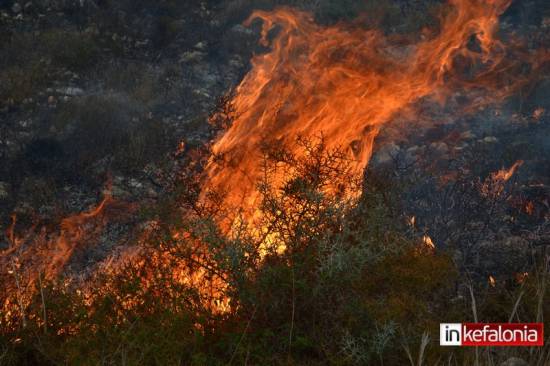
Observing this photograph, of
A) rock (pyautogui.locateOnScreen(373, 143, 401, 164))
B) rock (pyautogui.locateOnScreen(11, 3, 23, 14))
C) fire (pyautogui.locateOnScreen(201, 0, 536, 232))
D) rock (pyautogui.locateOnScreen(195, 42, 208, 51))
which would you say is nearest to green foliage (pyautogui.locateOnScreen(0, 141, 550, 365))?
fire (pyautogui.locateOnScreen(201, 0, 536, 232))

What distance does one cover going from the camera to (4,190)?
6.76m

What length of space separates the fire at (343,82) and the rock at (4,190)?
2524 mm

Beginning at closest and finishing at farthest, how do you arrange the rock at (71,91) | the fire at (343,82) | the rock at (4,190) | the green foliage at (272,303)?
the green foliage at (272,303)
the fire at (343,82)
the rock at (4,190)
the rock at (71,91)

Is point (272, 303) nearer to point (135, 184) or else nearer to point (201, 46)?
point (135, 184)

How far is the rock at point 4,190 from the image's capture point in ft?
21.9

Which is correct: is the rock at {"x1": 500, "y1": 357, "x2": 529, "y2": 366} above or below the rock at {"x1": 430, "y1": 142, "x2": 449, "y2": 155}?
below

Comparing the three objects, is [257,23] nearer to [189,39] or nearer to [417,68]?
[189,39]

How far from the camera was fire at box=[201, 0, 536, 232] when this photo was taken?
19.3 ft

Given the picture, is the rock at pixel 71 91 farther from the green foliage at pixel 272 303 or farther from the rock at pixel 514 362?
the rock at pixel 514 362

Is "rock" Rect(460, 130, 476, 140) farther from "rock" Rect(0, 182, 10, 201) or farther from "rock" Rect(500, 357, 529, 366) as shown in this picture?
"rock" Rect(0, 182, 10, 201)

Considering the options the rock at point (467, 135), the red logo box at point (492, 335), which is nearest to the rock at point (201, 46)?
the rock at point (467, 135)

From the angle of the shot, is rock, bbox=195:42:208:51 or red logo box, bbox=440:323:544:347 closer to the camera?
red logo box, bbox=440:323:544:347

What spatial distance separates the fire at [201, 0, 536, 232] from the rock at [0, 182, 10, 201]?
2524mm

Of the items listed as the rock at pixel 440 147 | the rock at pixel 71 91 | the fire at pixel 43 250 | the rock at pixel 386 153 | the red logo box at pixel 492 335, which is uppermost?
the rock at pixel 71 91
